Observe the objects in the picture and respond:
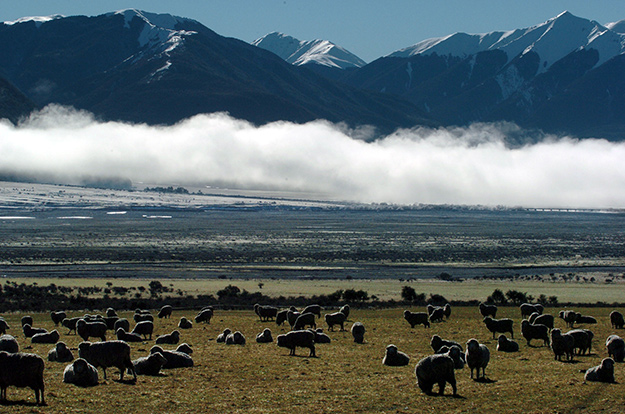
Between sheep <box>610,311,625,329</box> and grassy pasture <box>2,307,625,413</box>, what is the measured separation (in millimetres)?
5363

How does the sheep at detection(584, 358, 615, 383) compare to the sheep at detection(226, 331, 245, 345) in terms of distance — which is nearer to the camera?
the sheep at detection(584, 358, 615, 383)

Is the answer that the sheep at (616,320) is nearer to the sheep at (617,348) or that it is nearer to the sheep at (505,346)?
the sheep at (505,346)

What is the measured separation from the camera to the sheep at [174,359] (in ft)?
57.9

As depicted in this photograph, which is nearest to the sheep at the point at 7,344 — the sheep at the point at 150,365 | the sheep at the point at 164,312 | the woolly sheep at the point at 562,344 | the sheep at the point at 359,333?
the sheep at the point at 150,365

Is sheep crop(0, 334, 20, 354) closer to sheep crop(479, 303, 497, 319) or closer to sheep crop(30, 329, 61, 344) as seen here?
sheep crop(30, 329, 61, 344)

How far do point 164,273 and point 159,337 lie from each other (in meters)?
37.8

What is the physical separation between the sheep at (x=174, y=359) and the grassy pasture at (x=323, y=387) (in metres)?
0.37

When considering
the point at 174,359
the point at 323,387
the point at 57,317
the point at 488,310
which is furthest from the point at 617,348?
the point at 57,317

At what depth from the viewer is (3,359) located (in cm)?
1320

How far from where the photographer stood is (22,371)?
1317 centimetres

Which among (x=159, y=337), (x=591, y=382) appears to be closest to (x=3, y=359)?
(x=159, y=337)

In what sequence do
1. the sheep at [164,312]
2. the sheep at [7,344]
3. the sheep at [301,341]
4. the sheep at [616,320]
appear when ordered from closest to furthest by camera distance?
the sheep at [7,344], the sheep at [301,341], the sheep at [616,320], the sheep at [164,312]

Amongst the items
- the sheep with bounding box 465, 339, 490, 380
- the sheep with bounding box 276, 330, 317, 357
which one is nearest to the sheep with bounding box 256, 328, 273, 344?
the sheep with bounding box 276, 330, 317, 357

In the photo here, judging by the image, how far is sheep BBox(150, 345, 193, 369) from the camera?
57.9 ft
